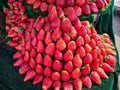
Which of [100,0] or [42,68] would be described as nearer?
[42,68]

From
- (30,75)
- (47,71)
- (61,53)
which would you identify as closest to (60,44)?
(61,53)

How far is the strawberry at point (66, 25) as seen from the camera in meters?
1.78

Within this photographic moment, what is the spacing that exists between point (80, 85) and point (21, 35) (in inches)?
22.8

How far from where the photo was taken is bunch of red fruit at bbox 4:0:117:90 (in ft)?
5.83

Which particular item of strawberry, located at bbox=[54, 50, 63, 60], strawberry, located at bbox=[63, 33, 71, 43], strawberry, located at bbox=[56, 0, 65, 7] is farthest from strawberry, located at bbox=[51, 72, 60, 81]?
strawberry, located at bbox=[56, 0, 65, 7]

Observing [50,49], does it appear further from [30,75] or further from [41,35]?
[30,75]

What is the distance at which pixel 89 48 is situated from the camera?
1835mm

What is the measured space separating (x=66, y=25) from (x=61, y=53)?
0.61 feet

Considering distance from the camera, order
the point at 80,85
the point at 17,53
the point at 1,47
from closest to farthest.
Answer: the point at 80,85 → the point at 17,53 → the point at 1,47

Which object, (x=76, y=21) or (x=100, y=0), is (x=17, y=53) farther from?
(x=100, y=0)

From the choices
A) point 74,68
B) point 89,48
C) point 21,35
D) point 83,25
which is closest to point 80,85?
point 74,68

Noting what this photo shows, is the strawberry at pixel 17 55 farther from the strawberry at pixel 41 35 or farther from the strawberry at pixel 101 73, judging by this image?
the strawberry at pixel 101 73

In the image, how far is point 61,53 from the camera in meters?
1.78

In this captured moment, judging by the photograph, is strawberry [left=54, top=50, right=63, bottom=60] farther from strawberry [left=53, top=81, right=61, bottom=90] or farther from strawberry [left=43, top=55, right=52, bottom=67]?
strawberry [left=53, top=81, right=61, bottom=90]
